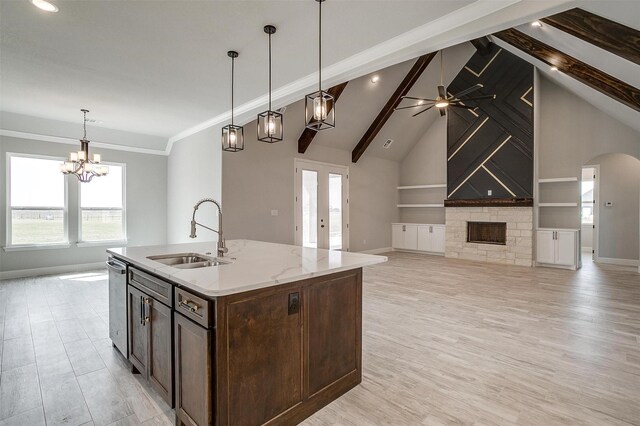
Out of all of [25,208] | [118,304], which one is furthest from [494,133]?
[25,208]

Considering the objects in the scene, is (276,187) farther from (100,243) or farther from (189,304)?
(189,304)

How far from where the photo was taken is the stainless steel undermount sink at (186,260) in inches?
97.0

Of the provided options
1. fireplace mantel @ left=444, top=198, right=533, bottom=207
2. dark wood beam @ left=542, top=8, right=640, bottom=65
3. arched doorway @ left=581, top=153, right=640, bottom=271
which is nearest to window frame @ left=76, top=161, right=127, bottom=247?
fireplace mantel @ left=444, top=198, right=533, bottom=207

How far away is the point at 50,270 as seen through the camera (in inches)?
243

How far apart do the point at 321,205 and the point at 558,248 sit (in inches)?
203

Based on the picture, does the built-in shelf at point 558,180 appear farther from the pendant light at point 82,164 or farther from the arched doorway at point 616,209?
the pendant light at point 82,164

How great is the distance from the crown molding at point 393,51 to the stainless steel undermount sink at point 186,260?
253cm

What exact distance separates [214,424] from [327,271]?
3.19 ft

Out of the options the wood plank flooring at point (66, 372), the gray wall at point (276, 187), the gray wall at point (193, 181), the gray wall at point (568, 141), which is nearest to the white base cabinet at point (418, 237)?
the gray wall at point (276, 187)

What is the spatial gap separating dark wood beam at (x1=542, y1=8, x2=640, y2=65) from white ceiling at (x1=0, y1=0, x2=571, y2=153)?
3.24ft

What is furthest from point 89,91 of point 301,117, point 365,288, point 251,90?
point 365,288

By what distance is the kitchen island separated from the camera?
1567 mm

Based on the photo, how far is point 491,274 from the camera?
611 centimetres

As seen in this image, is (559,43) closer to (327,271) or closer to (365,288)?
(365,288)
